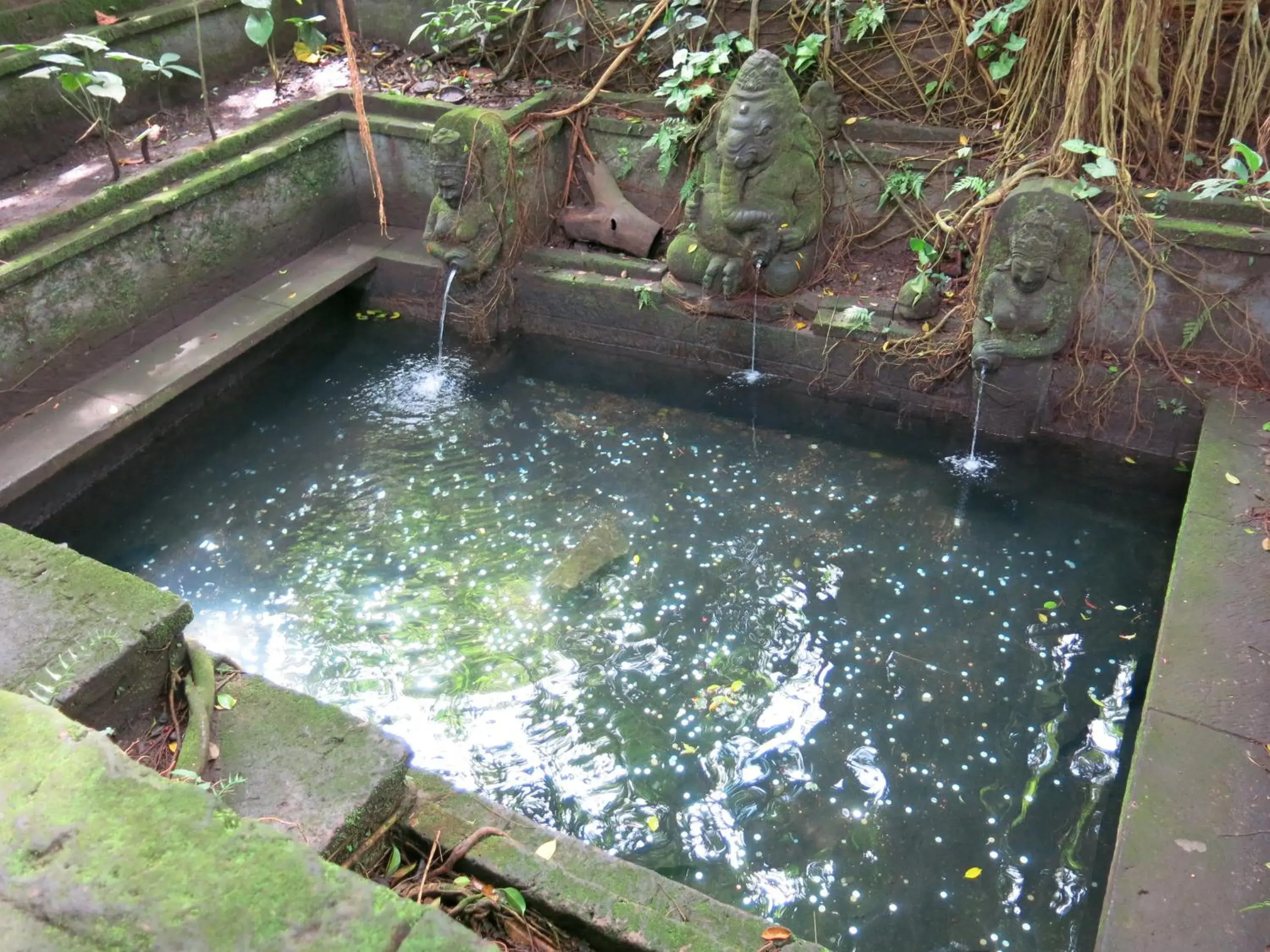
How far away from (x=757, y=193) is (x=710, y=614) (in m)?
2.79

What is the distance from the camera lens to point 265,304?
6.05m

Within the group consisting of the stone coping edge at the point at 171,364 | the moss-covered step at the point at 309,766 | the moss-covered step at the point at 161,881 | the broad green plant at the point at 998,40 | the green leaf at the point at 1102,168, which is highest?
the broad green plant at the point at 998,40

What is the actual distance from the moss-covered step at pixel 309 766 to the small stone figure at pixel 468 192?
380 centimetres

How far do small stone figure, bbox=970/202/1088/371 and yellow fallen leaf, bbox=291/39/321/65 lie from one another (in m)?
5.77

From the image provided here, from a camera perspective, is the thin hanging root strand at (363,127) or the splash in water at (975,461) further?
the thin hanging root strand at (363,127)

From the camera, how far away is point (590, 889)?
102 inches

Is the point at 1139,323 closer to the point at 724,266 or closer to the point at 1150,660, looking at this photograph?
the point at 1150,660

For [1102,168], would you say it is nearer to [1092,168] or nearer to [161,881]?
[1092,168]

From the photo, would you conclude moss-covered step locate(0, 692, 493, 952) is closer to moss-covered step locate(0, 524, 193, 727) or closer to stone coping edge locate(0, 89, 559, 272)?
moss-covered step locate(0, 524, 193, 727)

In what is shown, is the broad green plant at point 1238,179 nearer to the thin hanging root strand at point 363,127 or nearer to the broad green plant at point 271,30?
the thin hanging root strand at point 363,127

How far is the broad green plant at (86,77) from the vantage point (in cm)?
535

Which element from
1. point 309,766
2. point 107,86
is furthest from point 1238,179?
point 107,86

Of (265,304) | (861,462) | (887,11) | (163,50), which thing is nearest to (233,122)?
(163,50)

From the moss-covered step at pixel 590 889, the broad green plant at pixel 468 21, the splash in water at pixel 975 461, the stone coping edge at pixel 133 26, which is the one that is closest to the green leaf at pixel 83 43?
the stone coping edge at pixel 133 26
